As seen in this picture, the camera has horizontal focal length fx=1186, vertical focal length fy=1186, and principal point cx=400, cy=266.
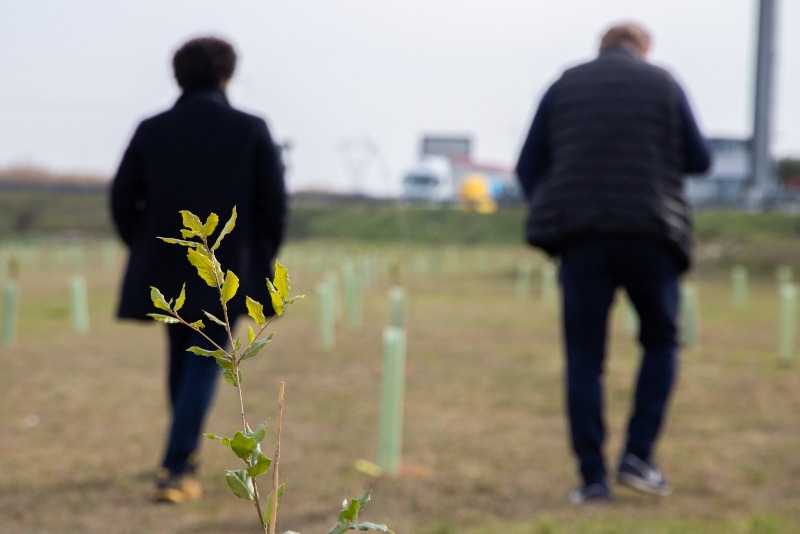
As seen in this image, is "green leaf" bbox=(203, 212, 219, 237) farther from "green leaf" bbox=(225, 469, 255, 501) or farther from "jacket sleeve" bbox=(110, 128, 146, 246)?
"jacket sleeve" bbox=(110, 128, 146, 246)

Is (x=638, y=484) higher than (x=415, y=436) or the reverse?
higher

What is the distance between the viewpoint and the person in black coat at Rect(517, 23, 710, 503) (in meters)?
4.30

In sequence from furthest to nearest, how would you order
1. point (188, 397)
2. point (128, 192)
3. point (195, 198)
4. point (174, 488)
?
point (174, 488), point (188, 397), point (128, 192), point (195, 198)

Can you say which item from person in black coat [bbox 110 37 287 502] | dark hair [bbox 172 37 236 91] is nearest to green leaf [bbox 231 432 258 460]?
person in black coat [bbox 110 37 287 502]

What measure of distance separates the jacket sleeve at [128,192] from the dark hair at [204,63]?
26 centimetres

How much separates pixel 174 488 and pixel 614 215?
1.91 meters

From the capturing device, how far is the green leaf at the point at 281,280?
89cm

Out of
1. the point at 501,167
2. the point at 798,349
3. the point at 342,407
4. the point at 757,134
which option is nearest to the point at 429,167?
the point at 501,167

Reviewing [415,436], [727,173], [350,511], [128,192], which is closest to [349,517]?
[350,511]

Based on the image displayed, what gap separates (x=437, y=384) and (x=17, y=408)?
2999mm

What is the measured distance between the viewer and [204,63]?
3867 millimetres

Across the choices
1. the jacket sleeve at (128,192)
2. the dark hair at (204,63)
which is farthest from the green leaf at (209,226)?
the jacket sleeve at (128,192)

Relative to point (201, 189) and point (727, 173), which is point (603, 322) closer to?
point (201, 189)

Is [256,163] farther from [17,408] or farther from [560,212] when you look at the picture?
[17,408]
